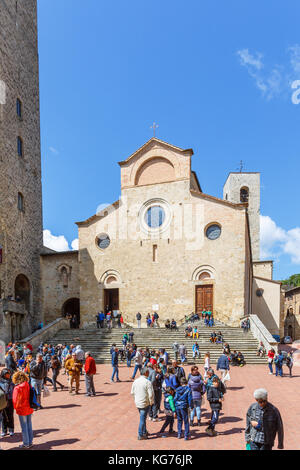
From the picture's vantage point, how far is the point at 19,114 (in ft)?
93.4

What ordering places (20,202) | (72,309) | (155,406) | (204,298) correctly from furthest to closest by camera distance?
(72,309) → (20,202) → (204,298) → (155,406)

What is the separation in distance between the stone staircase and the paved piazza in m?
5.70

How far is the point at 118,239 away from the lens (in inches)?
1122

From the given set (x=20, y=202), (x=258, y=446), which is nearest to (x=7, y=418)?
(x=258, y=446)

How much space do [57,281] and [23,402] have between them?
79.6 ft

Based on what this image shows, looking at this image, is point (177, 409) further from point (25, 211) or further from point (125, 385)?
point (25, 211)

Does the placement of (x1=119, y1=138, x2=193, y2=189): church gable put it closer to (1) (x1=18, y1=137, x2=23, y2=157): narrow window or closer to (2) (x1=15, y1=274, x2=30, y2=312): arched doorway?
(1) (x1=18, y1=137, x2=23, y2=157): narrow window

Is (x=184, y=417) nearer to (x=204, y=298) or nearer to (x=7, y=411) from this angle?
(x=7, y=411)

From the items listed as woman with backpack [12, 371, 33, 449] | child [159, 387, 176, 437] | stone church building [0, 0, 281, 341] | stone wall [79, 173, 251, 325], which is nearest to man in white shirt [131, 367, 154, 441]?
child [159, 387, 176, 437]

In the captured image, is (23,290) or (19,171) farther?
(23,290)

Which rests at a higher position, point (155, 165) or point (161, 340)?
point (155, 165)

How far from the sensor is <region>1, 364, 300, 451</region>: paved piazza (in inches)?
281

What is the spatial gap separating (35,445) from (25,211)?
78.3 feet

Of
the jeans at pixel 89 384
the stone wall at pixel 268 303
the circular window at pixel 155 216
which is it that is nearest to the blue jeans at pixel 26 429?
the jeans at pixel 89 384
